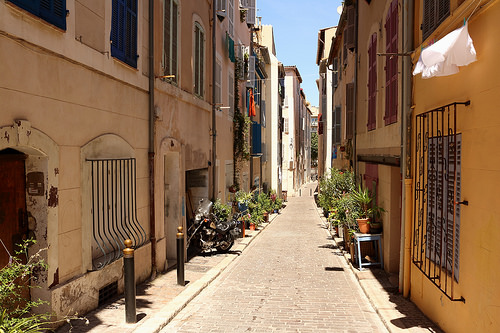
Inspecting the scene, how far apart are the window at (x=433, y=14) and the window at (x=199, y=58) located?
6.66 metres

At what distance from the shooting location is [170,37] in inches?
380

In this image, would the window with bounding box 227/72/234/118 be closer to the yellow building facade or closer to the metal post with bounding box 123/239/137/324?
the yellow building facade

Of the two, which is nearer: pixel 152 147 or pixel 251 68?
pixel 152 147

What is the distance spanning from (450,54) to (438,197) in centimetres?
208

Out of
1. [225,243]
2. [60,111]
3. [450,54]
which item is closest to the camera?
[450,54]

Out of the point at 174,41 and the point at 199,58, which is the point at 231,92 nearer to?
the point at 199,58

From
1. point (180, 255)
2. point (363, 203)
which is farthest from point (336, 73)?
point (180, 255)

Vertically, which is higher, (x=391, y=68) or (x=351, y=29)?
(x=351, y=29)

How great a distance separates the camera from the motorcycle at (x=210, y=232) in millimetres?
11586

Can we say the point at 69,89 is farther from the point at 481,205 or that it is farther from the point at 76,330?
the point at 481,205

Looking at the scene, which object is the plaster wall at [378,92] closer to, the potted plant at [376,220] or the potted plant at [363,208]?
the potted plant at [363,208]

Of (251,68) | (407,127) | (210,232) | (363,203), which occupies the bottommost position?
(210,232)

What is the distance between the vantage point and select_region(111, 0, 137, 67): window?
275 inches

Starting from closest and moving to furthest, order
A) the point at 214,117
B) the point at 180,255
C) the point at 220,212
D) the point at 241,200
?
the point at 180,255
the point at 220,212
the point at 214,117
the point at 241,200
